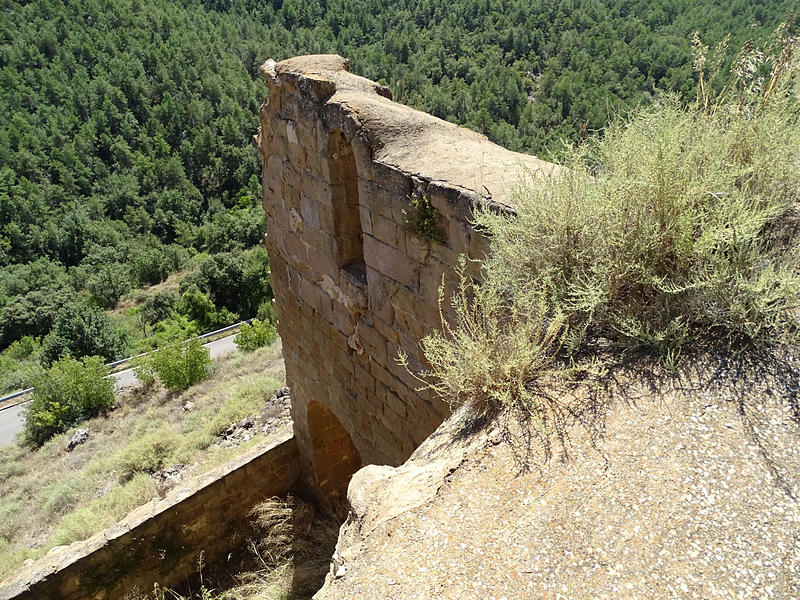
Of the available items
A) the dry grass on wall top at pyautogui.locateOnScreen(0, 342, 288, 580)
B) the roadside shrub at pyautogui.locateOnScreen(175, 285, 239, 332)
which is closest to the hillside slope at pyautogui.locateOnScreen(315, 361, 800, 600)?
the dry grass on wall top at pyautogui.locateOnScreen(0, 342, 288, 580)

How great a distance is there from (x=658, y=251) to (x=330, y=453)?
5.31m

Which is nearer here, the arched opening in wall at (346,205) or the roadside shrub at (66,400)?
the arched opening in wall at (346,205)

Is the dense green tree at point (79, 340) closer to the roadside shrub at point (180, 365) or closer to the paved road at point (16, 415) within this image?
the paved road at point (16, 415)

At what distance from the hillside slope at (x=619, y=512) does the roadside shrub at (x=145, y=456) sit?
24.2ft

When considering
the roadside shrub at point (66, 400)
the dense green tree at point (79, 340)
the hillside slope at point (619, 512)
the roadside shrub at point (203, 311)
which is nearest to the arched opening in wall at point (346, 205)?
the hillside slope at point (619, 512)

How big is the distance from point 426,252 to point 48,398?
1542 cm

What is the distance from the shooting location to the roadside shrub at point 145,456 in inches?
333

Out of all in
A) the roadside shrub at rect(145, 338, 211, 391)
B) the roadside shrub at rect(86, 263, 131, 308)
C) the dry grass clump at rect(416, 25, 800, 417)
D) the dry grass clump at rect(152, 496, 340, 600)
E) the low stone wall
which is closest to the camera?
the dry grass clump at rect(416, 25, 800, 417)

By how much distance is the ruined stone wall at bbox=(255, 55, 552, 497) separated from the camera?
3457 millimetres

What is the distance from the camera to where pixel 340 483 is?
23.1ft

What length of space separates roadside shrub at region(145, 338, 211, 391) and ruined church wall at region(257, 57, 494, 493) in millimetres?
8718

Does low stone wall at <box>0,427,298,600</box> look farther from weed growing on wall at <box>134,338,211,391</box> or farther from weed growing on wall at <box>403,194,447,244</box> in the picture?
weed growing on wall at <box>134,338,211,391</box>

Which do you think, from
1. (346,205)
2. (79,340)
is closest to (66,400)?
(79,340)

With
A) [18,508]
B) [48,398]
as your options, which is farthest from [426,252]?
[48,398]
